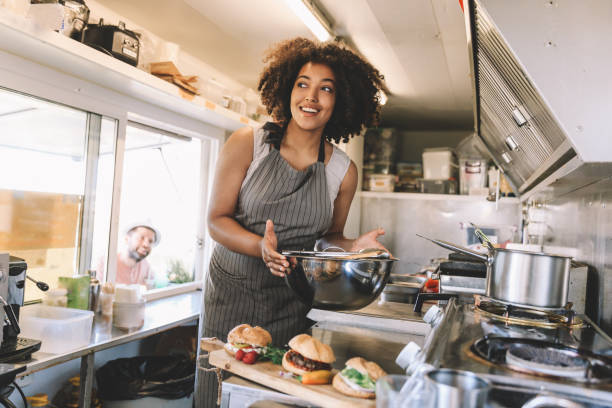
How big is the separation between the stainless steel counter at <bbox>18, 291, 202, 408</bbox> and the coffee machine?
0.17 ft

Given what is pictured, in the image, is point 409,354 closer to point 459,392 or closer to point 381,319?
point 459,392

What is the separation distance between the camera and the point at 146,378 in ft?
8.57

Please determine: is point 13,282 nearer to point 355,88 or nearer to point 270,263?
point 270,263

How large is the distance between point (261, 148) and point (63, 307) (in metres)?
1.21

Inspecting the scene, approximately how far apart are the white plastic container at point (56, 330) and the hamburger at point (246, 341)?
40.9 inches

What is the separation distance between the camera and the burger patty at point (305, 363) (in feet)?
3.38

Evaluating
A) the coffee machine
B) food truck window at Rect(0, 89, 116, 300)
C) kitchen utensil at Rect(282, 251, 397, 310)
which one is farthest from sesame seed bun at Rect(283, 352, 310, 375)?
food truck window at Rect(0, 89, 116, 300)

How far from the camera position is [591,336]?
1149 millimetres

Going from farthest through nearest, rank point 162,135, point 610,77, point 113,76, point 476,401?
point 162,135 → point 113,76 → point 610,77 → point 476,401

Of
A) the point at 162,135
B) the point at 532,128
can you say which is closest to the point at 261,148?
the point at 532,128

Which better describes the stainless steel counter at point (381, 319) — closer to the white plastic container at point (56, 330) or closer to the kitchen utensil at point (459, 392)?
the kitchen utensil at point (459, 392)

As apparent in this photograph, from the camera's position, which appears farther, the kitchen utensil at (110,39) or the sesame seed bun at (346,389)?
the kitchen utensil at (110,39)

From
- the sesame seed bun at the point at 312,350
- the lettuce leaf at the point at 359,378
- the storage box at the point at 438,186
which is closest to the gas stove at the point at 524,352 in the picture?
the lettuce leaf at the point at 359,378

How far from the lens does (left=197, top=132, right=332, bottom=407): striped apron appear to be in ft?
5.65
